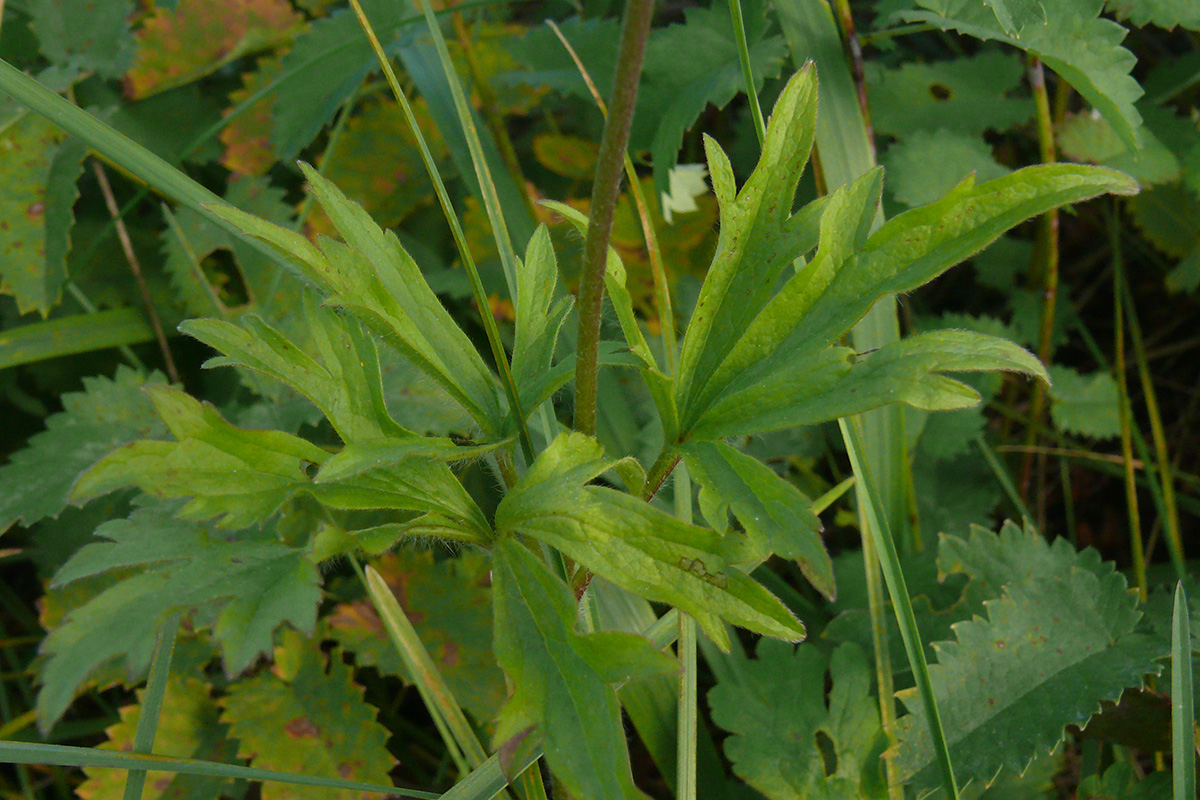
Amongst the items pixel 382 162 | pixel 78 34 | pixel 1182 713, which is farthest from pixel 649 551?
pixel 78 34

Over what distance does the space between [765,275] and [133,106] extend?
1786mm

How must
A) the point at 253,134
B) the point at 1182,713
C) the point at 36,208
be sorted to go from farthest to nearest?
the point at 253,134 → the point at 36,208 → the point at 1182,713

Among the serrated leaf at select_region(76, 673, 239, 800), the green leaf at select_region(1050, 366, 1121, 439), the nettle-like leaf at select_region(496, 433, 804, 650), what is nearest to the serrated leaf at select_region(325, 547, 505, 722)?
the serrated leaf at select_region(76, 673, 239, 800)

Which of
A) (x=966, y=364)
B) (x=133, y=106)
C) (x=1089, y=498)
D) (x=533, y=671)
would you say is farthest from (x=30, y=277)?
(x=1089, y=498)

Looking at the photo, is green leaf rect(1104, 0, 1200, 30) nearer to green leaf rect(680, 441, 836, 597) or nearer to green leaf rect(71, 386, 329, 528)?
green leaf rect(680, 441, 836, 597)

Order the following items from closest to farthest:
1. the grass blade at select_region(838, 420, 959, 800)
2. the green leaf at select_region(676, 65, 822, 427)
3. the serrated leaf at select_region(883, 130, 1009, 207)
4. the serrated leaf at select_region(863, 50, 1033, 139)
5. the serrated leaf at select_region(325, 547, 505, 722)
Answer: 1. the green leaf at select_region(676, 65, 822, 427)
2. the grass blade at select_region(838, 420, 959, 800)
3. the serrated leaf at select_region(325, 547, 505, 722)
4. the serrated leaf at select_region(883, 130, 1009, 207)
5. the serrated leaf at select_region(863, 50, 1033, 139)

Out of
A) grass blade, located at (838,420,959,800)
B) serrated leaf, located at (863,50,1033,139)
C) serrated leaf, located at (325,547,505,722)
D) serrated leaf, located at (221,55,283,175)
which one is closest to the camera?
grass blade, located at (838,420,959,800)

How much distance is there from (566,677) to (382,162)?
1562 millimetres

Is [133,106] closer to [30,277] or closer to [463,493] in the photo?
[30,277]

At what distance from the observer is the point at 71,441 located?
1.56 meters

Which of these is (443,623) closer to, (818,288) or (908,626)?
(908,626)

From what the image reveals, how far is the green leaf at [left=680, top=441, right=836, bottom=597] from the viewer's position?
0.81 meters

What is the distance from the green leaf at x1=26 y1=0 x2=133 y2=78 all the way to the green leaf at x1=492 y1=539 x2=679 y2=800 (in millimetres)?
1612

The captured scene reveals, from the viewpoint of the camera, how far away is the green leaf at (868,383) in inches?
32.4
